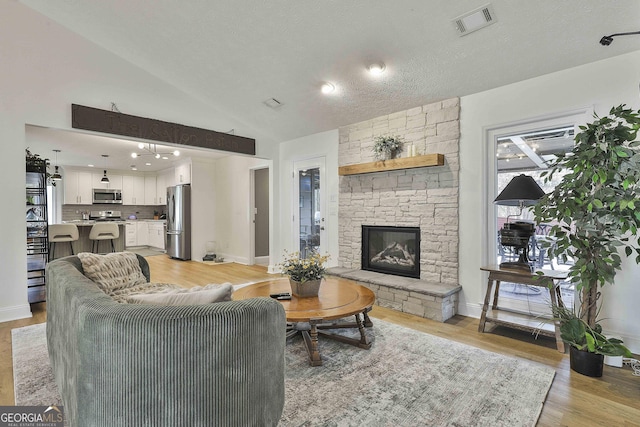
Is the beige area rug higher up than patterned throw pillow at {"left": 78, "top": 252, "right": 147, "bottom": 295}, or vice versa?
patterned throw pillow at {"left": 78, "top": 252, "right": 147, "bottom": 295}

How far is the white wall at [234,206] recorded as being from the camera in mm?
6625

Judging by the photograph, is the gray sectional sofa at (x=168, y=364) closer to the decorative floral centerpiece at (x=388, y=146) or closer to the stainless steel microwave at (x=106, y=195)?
the decorative floral centerpiece at (x=388, y=146)

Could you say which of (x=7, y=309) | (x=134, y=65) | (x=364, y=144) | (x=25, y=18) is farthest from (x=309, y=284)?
(x=25, y=18)

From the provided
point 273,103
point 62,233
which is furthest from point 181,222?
point 273,103

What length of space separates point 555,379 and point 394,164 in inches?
100

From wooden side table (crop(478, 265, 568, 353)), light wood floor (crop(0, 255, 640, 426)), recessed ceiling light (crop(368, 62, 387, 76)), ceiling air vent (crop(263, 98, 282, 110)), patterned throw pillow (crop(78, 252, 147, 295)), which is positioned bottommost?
light wood floor (crop(0, 255, 640, 426))

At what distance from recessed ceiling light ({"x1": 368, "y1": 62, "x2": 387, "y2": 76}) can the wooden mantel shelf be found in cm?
104

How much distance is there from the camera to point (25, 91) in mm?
3283

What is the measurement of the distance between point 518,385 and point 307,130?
13.7ft

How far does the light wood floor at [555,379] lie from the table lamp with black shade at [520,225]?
677 mm

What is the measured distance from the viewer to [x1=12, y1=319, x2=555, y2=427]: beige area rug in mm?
1713

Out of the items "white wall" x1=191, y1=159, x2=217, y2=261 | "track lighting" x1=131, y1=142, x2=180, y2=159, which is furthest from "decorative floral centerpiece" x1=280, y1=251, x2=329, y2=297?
"white wall" x1=191, y1=159, x2=217, y2=261

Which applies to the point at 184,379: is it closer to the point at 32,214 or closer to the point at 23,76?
the point at 23,76

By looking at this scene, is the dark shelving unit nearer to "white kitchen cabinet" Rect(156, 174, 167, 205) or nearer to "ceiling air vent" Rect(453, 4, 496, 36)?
"ceiling air vent" Rect(453, 4, 496, 36)
